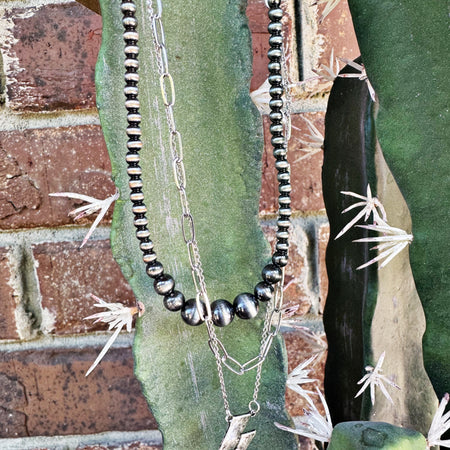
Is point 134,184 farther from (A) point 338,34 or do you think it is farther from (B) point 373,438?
(A) point 338,34

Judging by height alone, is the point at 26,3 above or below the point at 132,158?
above

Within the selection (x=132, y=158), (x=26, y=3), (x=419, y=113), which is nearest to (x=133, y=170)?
(x=132, y=158)

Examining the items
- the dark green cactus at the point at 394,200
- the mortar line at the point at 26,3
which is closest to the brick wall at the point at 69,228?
the mortar line at the point at 26,3

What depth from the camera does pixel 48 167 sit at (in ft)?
1.52

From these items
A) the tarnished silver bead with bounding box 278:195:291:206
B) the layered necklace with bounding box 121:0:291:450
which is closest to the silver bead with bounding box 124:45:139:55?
the layered necklace with bounding box 121:0:291:450

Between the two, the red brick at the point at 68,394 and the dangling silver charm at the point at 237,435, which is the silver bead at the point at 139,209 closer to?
the dangling silver charm at the point at 237,435

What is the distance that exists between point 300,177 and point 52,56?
0.22m

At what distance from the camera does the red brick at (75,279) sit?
0.48m

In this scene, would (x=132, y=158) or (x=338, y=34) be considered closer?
(x=132, y=158)

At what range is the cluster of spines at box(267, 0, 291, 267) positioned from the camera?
11.6 inches

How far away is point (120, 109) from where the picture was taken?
0.28m

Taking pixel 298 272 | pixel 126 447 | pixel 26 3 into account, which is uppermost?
pixel 26 3

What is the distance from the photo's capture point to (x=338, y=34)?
46cm

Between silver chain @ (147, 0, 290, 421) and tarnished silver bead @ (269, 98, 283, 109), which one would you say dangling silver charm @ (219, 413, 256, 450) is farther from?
tarnished silver bead @ (269, 98, 283, 109)
